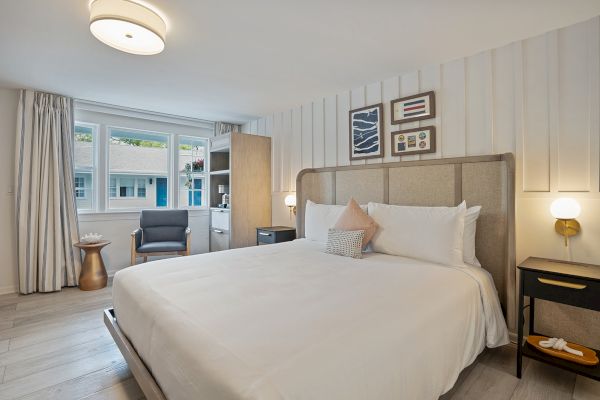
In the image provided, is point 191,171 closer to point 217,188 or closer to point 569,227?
point 217,188

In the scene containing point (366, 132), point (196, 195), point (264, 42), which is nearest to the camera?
point (264, 42)

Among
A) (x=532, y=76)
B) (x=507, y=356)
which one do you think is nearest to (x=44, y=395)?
(x=507, y=356)

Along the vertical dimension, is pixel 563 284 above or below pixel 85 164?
below

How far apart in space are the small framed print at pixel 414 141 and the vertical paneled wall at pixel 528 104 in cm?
6

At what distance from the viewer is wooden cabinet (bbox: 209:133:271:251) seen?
425 cm

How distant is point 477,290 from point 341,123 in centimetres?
234

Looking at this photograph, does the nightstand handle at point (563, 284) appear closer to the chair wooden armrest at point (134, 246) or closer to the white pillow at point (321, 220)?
the white pillow at point (321, 220)

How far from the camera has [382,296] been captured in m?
1.50

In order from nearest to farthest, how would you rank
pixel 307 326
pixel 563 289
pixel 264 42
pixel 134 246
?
1. pixel 307 326
2. pixel 563 289
3. pixel 264 42
4. pixel 134 246

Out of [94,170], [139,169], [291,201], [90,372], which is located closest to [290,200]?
[291,201]

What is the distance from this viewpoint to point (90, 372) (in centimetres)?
195

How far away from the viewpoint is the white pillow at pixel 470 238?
2.23 metres

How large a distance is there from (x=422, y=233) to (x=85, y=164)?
175 inches

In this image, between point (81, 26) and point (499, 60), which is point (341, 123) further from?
point (81, 26)
